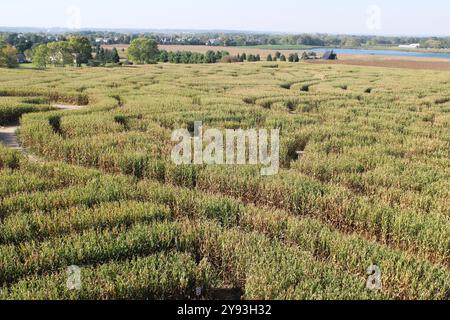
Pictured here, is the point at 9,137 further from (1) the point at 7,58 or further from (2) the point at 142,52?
(2) the point at 142,52

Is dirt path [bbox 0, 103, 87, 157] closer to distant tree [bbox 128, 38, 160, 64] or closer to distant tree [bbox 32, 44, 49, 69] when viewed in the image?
distant tree [bbox 32, 44, 49, 69]

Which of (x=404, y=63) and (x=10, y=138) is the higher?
(x=404, y=63)

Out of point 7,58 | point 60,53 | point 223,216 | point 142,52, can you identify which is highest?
point 142,52

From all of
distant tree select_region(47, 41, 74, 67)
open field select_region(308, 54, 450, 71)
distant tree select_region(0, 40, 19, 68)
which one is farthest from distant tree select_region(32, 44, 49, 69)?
open field select_region(308, 54, 450, 71)

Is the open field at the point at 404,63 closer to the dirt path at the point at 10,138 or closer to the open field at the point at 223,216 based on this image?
the open field at the point at 223,216

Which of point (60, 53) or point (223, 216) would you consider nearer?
point (223, 216)

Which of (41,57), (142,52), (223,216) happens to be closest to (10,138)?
(223,216)

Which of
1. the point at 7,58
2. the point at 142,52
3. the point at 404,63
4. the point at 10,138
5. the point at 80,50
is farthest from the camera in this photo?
the point at 142,52

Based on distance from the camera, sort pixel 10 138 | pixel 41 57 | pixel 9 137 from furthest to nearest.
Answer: pixel 41 57
pixel 9 137
pixel 10 138
